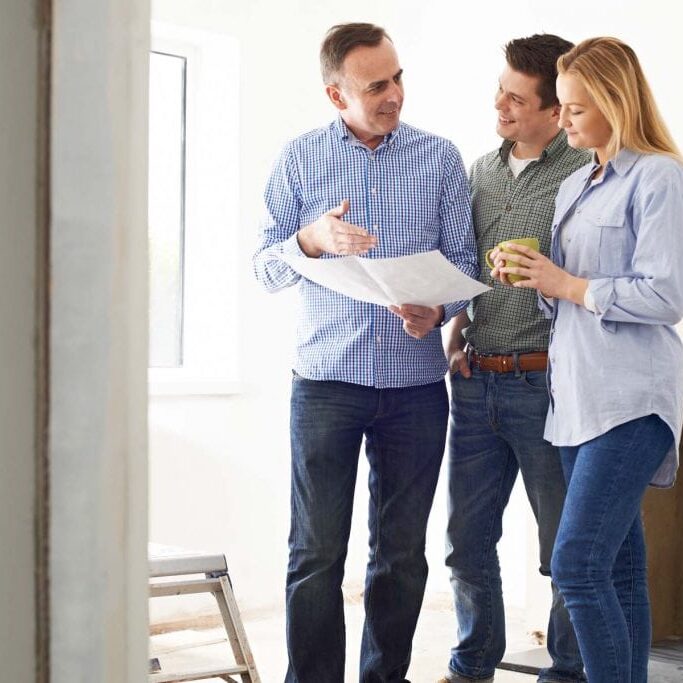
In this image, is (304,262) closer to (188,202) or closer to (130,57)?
(130,57)

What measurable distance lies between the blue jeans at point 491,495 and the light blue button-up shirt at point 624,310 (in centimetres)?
27

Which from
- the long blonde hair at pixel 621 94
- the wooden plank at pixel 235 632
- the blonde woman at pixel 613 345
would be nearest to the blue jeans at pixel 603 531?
the blonde woman at pixel 613 345

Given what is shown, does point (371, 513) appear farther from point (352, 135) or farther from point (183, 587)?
point (352, 135)

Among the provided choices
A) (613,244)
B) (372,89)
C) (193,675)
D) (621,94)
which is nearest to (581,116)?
(621,94)

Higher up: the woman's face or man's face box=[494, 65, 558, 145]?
man's face box=[494, 65, 558, 145]

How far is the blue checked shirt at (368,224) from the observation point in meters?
2.03

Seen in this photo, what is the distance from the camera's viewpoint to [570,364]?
1.81 meters

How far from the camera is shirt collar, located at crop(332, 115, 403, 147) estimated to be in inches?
82.7

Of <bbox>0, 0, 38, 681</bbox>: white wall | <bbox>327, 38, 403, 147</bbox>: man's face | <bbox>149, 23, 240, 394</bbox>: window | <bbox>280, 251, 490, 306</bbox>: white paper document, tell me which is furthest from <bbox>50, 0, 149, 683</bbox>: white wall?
<bbox>149, 23, 240, 394</bbox>: window

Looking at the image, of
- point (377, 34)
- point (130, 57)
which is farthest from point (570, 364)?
point (130, 57)

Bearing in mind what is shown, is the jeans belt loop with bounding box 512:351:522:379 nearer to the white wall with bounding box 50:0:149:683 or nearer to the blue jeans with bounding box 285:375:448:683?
the blue jeans with bounding box 285:375:448:683

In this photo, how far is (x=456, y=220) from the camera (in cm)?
215

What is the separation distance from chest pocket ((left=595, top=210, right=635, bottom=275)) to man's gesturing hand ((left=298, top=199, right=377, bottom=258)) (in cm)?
42

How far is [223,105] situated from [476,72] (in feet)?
3.13
